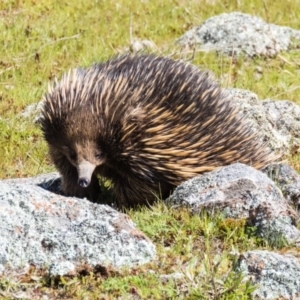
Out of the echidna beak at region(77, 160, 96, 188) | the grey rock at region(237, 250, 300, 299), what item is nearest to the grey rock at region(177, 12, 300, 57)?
the echidna beak at region(77, 160, 96, 188)

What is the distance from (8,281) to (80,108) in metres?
1.43

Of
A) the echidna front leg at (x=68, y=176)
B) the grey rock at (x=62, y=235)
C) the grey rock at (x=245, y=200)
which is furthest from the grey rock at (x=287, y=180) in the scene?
the echidna front leg at (x=68, y=176)

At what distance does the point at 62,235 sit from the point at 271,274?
0.96 meters

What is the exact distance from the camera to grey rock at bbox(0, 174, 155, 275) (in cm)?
371

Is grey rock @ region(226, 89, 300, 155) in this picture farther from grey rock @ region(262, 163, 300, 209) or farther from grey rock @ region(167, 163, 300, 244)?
grey rock @ region(167, 163, 300, 244)

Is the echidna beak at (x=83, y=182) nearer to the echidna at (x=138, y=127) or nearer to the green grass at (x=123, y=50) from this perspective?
the echidna at (x=138, y=127)

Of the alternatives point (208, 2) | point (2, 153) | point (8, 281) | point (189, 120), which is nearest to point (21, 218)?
point (8, 281)

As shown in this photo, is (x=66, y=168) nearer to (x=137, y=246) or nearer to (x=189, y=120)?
(x=189, y=120)

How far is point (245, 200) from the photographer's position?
13.8 ft

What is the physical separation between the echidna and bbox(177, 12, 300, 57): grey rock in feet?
10.3

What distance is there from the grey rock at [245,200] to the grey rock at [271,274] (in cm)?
44

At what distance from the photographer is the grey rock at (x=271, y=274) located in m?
3.52

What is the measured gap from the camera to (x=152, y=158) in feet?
16.0

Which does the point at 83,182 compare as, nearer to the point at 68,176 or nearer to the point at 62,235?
the point at 68,176
